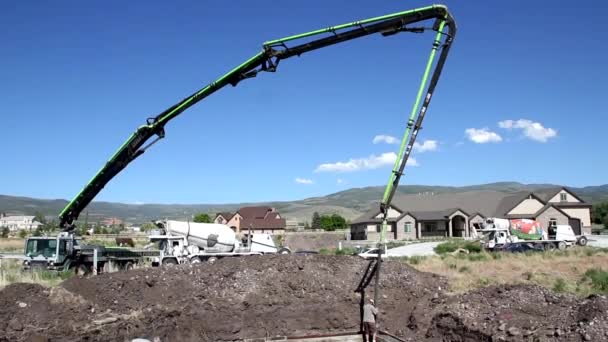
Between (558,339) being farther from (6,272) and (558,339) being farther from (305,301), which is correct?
(6,272)

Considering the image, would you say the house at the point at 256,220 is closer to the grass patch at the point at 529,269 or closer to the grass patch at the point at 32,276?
the grass patch at the point at 529,269

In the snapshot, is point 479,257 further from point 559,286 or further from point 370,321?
point 370,321

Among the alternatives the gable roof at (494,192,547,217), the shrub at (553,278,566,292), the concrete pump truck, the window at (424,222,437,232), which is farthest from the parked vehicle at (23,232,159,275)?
the gable roof at (494,192,547,217)

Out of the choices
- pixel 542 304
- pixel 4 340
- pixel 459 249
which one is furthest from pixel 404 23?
pixel 459 249

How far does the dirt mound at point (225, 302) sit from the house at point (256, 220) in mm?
75644

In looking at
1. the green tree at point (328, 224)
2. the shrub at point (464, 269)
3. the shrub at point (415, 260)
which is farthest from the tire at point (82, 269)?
the green tree at point (328, 224)

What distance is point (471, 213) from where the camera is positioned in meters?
62.2

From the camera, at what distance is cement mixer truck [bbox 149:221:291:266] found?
2605cm

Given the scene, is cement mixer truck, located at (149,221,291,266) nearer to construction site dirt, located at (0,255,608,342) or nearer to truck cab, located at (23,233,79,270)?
truck cab, located at (23,233,79,270)

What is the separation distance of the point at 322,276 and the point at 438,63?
30.3ft

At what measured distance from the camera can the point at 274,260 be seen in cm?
2080

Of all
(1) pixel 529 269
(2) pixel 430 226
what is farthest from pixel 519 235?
(2) pixel 430 226

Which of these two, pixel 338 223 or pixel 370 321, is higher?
pixel 338 223

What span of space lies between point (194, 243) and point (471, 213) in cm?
4302
